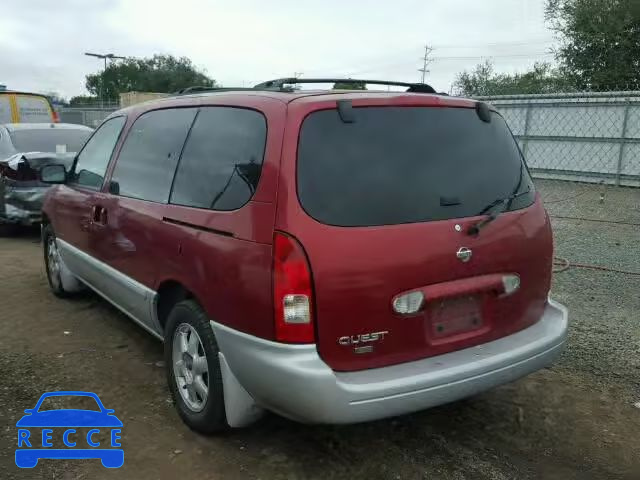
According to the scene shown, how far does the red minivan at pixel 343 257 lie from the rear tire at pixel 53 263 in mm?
2344

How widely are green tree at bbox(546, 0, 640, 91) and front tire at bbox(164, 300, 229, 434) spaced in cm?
1817

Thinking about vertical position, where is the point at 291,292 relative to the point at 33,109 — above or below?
below

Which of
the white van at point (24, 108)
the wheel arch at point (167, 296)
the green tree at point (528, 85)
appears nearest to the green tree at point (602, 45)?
the green tree at point (528, 85)

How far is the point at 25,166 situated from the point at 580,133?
9682 millimetres

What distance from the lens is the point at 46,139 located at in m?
8.55

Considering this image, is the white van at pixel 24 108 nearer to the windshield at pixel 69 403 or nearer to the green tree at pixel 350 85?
the windshield at pixel 69 403

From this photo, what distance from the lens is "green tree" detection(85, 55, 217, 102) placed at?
252ft

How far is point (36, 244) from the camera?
7918mm

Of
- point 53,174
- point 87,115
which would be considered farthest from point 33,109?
point 87,115

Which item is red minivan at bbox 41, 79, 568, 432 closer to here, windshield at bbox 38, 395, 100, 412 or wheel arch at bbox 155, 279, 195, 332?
wheel arch at bbox 155, 279, 195, 332

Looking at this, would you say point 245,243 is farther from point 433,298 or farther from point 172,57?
point 172,57

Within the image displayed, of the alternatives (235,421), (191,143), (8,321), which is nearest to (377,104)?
(191,143)

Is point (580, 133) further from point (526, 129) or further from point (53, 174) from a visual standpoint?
point (53, 174)

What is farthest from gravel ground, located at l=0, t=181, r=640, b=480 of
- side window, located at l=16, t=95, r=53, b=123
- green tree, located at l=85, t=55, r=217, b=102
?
green tree, located at l=85, t=55, r=217, b=102
